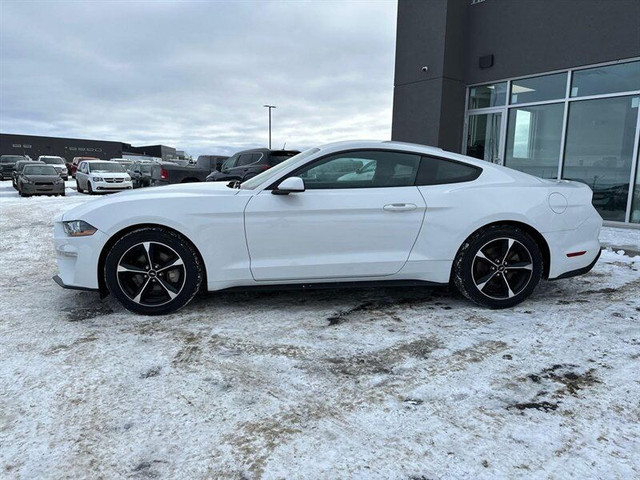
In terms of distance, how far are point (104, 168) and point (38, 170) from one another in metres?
2.56

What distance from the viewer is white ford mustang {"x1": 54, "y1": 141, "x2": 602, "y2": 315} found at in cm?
348

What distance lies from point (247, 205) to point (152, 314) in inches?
45.8

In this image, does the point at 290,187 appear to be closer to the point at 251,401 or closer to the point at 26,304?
the point at 251,401

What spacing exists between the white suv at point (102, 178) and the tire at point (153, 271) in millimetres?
16189

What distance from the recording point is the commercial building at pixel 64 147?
77.1 metres

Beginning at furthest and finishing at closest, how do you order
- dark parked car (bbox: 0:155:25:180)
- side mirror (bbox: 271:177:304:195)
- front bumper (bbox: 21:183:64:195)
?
dark parked car (bbox: 0:155:25:180), front bumper (bbox: 21:183:64:195), side mirror (bbox: 271:177:304:195)

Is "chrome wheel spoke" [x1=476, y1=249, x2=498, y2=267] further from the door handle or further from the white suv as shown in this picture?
the white suv

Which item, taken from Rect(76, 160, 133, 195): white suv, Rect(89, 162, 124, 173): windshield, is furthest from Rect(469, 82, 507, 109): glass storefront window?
Rect(89, 162, 124, 173): windshield

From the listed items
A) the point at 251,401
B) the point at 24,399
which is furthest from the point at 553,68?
→ the point at 24,399

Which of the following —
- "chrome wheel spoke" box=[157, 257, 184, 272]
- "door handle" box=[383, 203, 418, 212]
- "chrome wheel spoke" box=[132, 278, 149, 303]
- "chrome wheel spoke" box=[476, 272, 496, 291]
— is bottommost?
"chrome wheel spoke" box=[132, 278, 149, 303]

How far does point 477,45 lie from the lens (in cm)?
1073

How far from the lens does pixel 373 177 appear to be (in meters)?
3.71

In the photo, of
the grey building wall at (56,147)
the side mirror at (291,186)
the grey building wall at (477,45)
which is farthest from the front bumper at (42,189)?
the grey building wall at (56,147)

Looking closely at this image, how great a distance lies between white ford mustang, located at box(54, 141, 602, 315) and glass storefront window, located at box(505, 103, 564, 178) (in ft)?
21.2
